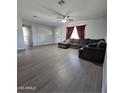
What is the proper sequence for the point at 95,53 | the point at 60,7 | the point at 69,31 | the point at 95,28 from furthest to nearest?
the point at 69,31
the point at 95,28
the point at 60,7
the point at 95,53

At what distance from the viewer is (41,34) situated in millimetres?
9570


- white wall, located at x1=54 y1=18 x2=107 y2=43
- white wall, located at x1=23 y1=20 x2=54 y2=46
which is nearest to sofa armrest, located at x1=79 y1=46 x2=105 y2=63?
white wall, located at x1=54 y1=18 x2=107 y2=43

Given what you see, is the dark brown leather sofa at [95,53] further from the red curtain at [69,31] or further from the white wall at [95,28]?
the red curtain at [69,31]

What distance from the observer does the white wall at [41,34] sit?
868 centimetres

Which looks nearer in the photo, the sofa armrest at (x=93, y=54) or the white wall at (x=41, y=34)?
the sofa armrest at (x=93, y=54)

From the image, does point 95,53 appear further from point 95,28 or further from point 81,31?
point 81,31

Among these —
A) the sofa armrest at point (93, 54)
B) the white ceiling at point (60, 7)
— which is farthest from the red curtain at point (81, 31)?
the sofa armrest at point (93, 54)

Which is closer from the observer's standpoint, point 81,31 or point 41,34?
point 81,31

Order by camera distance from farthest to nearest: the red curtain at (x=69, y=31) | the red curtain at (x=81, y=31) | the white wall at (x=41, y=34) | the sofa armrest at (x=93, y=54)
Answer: the red curtain at (x=69, y=31)
the white wall at (x=41, y=34)
the red curtain at (x=81, y=31)
the sofa armrest at (x=93, y=54)

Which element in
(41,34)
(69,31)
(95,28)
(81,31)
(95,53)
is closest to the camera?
(95,53)

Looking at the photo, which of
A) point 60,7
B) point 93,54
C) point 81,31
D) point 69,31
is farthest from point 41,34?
point 93,54
